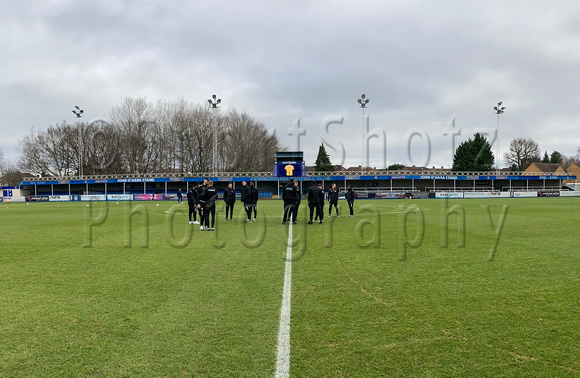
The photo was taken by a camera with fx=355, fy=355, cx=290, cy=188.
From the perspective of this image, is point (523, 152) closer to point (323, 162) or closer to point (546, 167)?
point (546, 167)

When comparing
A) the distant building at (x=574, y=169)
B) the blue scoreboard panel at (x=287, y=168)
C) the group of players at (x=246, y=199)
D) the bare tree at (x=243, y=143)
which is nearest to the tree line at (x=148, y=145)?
the bare tree at (x=243, y=143)

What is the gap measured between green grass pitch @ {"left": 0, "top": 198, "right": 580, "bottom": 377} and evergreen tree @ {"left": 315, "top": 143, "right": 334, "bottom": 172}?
84999 millimetres

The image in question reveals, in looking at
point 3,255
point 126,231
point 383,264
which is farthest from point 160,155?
point 383,264

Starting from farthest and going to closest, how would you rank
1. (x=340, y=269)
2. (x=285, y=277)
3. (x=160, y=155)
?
(x=160, y=155)
(x=340, y=269)
(x=285, y=277)

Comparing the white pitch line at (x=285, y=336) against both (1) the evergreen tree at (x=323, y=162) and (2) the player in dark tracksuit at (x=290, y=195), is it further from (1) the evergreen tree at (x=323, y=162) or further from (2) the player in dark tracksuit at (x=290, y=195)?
(1) the evergreen tree at (x=323, y=162)

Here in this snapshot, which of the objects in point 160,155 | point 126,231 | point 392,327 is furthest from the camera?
point 160,155

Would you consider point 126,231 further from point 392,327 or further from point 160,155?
point 160,155

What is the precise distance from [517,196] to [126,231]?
183 feet

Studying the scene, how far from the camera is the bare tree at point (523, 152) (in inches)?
3649

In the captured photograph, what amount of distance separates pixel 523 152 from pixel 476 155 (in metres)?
28.0

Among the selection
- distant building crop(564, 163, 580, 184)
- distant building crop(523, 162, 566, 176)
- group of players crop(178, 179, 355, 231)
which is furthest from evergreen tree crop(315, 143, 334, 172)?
group of players crop(178, 179, 355, 231)

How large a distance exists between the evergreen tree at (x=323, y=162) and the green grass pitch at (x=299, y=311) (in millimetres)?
84999

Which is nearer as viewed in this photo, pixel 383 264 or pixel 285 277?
pixel 285 277

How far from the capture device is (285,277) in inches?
254
